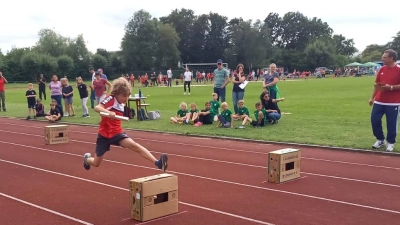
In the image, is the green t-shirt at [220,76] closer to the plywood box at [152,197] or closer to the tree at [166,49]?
the plywood box at [152,197]

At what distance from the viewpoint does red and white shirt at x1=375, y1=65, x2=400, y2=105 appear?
991 centimetres

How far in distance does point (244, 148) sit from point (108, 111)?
5.20m

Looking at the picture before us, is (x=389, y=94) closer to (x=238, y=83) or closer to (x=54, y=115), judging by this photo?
(x=238, y=83)

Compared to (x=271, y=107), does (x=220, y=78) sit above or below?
above

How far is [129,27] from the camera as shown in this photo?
9325cm

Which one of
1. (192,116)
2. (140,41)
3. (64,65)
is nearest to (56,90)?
(192,116)

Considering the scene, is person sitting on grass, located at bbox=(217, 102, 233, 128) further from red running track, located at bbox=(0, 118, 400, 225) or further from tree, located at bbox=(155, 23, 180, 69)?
tree, located at bbox=(155, 23, 180, 69)

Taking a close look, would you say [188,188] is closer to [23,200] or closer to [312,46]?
[23,200]

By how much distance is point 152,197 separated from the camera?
5.65 metres

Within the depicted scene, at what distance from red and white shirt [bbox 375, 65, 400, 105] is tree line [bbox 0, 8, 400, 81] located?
64287mm

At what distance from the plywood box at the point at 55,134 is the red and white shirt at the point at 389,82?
8185 millimetres

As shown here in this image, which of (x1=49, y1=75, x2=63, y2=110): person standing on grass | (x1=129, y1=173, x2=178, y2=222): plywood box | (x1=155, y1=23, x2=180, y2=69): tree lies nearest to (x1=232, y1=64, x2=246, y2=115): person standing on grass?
(x1=49, y1=75, x2=63, y2=110): person standing on grass

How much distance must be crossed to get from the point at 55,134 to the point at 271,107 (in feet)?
22.7

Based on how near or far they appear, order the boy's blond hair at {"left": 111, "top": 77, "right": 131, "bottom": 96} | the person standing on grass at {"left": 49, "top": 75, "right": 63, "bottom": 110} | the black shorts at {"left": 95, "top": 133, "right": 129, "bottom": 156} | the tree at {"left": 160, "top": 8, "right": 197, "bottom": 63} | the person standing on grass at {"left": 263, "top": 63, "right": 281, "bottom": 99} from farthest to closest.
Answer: the tree at {"left": 160, "top": 8, "right": 197, "bottom": 63} < the person standing on grass at {"left": 49, "top": 75, "right": 63, "bottom": 110} < the person standing on grass at {"left": 263, "top": 63, "right": 281, "bottom": 99} < the black shorts at {"left": 95, "top": 133, "right": 129, "bottom": 156} < the boy's blond hair at {"left": 111, "top": 77, "right": 131, "bottom": 96}
